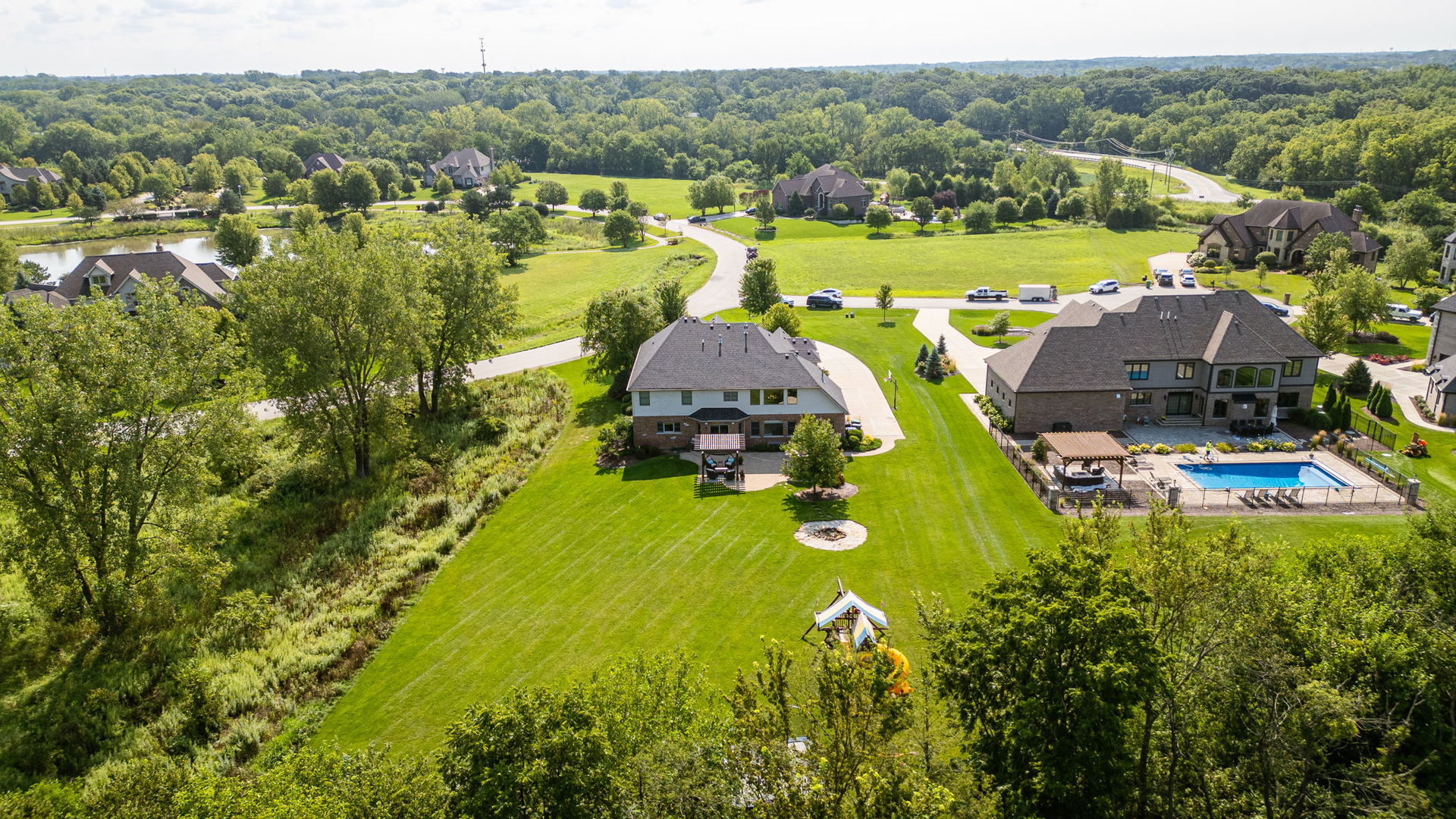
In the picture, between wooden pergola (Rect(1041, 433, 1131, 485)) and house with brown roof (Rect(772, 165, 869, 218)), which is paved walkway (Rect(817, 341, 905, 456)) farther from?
house with brown roof (Rect(772, 165, 869, 218))

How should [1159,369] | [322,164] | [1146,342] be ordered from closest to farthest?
[1159,369] < [1146,342] < [322,164]

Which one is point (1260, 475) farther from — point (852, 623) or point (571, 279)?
point (571, 279)

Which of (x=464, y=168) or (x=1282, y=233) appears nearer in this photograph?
(x=1282, y=233)

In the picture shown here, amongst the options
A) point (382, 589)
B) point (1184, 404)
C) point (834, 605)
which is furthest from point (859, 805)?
point (1184, 404)

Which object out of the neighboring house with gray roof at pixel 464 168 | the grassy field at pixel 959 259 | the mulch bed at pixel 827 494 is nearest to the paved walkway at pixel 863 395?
the mulch bed at pixel 827 494

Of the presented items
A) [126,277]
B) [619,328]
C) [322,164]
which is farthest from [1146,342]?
[322,164]

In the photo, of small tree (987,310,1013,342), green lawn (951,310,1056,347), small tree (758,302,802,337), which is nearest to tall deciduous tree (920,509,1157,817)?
small tree (758,302,802,337)
